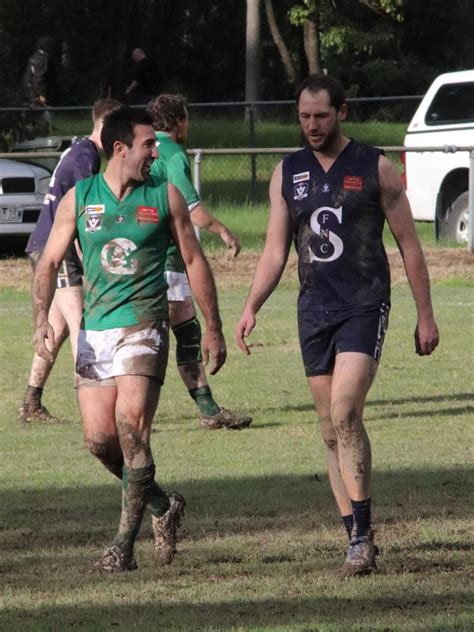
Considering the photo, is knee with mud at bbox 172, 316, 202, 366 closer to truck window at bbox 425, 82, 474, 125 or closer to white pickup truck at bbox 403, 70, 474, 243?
white pickup truck at bbox 403, 70, 474, 243

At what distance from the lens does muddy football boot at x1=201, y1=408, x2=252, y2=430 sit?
1058 cm

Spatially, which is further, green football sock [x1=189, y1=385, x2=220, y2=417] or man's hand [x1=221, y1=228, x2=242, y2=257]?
man's hand [x1=221, y1=228, x2=242, y2=257]

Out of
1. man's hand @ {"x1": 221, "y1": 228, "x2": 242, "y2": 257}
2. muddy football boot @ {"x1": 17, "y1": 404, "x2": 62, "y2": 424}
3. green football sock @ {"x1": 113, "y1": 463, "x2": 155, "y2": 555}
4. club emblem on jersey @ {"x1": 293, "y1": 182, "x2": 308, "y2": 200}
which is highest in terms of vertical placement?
club emblem on jersey @ {"x1": 293, "y1": 182, "x2": 308, "y2": 200}

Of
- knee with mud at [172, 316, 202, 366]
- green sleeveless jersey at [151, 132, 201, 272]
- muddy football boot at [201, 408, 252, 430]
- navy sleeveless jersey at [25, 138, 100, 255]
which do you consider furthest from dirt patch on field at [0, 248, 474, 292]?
navy sleeveless jersey at [25, 138, 100, 255]

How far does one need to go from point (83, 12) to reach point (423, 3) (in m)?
12.0

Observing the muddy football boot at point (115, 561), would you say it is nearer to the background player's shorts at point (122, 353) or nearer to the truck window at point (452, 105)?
the background player's shorts at point (122, 353)

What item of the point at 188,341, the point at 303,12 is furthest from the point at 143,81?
the point at 188,341

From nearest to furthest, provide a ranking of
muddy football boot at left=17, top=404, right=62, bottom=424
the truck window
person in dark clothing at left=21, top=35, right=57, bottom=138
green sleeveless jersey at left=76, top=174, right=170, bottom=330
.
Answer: green sleeveless jersey at left=76, top=174, right=170, bottom=330, muddy football boot at left=17, top=404, right=62, bottom=424, the truck window, person in dark clothing at left=21, top=35, right=57, bottom=138

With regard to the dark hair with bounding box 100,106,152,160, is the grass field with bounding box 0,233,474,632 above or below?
below

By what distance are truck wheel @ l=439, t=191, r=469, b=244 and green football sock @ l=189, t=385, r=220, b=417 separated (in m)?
11.2

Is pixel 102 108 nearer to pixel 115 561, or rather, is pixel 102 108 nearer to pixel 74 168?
pixel 74 168

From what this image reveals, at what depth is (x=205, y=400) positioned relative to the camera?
10523 millimetres

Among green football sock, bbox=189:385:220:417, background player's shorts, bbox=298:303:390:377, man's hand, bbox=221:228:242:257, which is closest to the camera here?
background player's shorts, bbox=298:303:390:377

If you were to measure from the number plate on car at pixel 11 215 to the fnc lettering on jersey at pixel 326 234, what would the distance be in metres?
14.5
